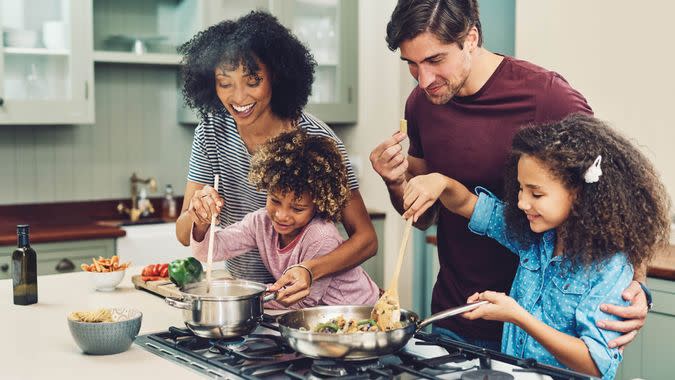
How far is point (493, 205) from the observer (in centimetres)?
200

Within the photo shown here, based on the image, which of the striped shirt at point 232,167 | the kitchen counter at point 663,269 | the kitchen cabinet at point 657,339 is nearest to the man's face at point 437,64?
the striped shirt at point 232,167

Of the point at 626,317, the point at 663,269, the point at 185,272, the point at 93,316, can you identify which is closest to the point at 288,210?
the point at 185,272

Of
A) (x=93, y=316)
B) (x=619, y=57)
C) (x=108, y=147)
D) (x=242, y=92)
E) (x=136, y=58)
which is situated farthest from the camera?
(x=108, y=147)

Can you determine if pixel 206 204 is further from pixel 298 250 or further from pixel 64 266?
pixel 64 266

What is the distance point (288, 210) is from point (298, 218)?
35mm

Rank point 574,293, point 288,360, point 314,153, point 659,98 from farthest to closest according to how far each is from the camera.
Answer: point 659,98 → point 314,153 → point 574,293 → point 288,360

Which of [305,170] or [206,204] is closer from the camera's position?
[206,204]

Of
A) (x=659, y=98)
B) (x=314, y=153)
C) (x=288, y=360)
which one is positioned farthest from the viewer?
(x=659, y=98)

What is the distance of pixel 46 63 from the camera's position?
3979 millimetres

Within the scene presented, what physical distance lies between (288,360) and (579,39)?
9.20 ft

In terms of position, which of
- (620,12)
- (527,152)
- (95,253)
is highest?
(620,12)

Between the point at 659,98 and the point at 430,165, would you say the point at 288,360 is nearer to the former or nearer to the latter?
the point at 430,165

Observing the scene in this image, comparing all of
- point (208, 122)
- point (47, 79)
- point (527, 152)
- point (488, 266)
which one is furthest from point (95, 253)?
point (527, 152)

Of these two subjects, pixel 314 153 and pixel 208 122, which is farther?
pixel 208 122
